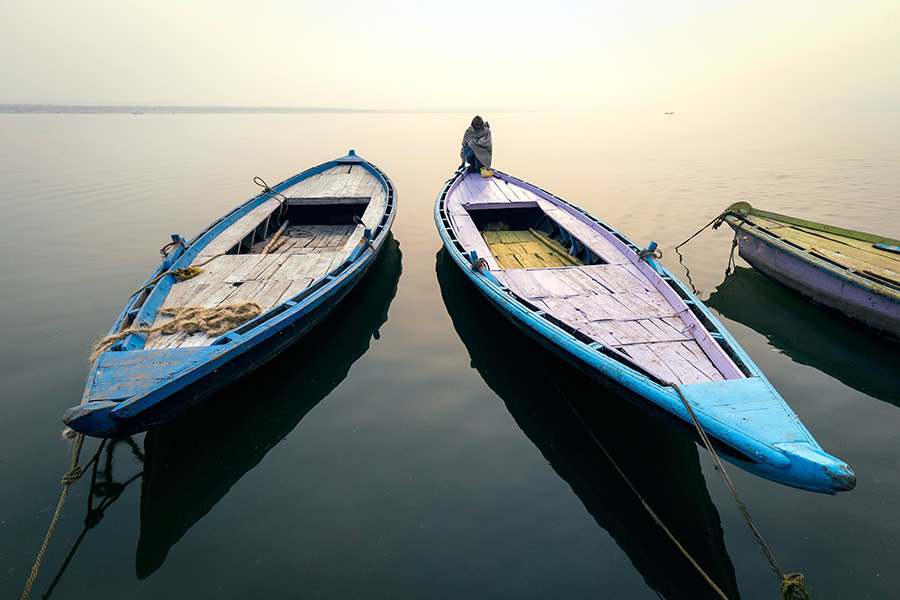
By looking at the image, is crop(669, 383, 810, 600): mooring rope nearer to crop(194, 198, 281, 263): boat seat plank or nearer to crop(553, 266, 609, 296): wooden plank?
crop(553, 266, 609, 296): wooden plank

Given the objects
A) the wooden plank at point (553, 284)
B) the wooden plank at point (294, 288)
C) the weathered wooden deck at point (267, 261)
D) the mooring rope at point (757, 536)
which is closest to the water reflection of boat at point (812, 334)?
the wooden plank at point (553, 284)

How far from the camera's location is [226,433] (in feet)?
16.9

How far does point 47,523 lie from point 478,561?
4.41m

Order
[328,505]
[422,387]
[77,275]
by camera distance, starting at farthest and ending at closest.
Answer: [77,275], [422,387], [328,505]

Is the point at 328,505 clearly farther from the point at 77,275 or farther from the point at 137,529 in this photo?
the point at 77,275

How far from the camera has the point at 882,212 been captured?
13375 millimetres

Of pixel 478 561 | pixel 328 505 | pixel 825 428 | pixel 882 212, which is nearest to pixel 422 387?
pixel 328 505

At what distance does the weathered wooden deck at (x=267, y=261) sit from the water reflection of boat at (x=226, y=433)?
3.45 feet

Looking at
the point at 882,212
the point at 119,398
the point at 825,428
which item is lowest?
the point at 825,428

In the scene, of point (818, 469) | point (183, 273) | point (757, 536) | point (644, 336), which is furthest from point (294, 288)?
point (818, 469)

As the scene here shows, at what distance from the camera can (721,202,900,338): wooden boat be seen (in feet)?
21.6

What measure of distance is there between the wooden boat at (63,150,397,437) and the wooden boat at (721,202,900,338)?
860cm

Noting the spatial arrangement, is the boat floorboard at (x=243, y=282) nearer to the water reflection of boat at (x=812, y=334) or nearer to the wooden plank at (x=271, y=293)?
the wooden plank at (x=271, y=293)

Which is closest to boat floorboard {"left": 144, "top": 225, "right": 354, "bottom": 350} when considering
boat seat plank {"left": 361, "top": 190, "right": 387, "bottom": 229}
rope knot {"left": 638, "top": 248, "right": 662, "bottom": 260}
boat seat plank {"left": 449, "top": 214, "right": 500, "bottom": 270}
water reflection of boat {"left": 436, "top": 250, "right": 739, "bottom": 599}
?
boat seat plank {"left": 361, "top": 190, "right": 387, "bottom": 229}
